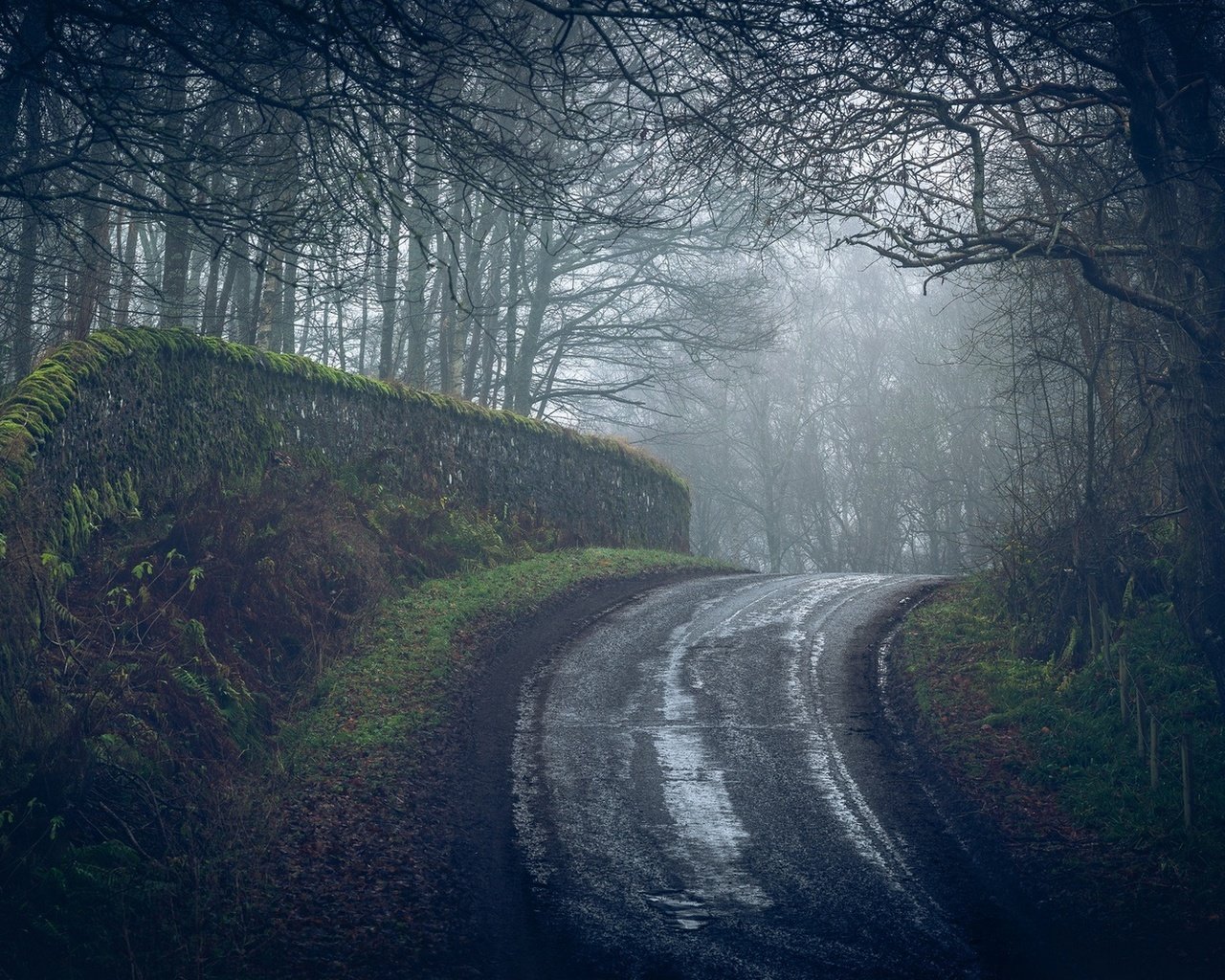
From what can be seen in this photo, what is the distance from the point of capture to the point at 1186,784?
22.8ft

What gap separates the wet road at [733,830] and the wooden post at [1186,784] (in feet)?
5.42

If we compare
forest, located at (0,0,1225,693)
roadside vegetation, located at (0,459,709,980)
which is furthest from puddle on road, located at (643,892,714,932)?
forest, located at (0,0,1225,693)

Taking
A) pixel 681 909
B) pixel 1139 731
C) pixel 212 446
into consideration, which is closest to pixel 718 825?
pixel 681 909

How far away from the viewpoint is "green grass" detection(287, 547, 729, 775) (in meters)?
8.50

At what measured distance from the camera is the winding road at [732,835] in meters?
5.28

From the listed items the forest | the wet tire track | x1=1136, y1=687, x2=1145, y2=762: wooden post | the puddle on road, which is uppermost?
the forest

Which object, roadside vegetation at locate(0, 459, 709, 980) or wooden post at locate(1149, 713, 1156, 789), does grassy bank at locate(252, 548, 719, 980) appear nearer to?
roadside vegetation at locate(0, 459, 709, 980)

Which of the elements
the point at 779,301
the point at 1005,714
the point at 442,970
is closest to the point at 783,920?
the point at 442,970

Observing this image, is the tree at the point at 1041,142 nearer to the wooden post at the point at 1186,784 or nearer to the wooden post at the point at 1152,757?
the wooden post at the point at 1152,757

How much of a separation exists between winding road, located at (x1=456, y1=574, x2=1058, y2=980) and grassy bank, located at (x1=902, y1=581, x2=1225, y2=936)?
544mm

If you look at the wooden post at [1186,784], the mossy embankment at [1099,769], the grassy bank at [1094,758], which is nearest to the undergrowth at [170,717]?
the mossy embankment at [1099,769]

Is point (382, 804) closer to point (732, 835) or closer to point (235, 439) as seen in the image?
point (732, 835)

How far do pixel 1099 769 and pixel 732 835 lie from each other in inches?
129

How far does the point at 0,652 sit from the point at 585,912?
4.45 metres
